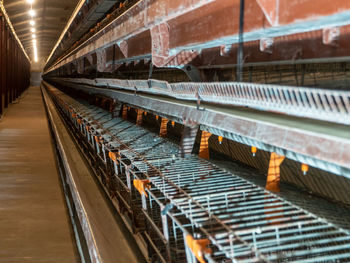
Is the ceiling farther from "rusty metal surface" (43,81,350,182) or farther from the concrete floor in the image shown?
"rusty metal surface" (43,81,350,182)

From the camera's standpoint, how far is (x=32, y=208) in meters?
5.26

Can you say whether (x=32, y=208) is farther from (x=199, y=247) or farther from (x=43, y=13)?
(x=43, y=13)

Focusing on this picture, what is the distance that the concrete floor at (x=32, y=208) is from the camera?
4.09 meters

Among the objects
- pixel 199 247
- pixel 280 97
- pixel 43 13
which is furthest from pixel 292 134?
pixel 43 13

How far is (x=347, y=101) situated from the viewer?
1.46 metres

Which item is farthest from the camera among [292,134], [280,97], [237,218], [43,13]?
[43,13]

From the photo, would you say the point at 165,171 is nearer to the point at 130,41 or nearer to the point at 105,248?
the point at 105,248

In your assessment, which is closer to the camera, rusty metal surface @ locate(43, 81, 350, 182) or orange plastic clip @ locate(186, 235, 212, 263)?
rusty metal surface @ locate(43, 81, 350, 182)

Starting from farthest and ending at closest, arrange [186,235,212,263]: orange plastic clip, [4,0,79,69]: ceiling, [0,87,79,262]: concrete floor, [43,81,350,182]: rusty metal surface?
[4,0,79,69]: ceiling, [0,87,79,262]: concrete floor, [186,235,212,263]: orange plastic clip, [43,81,350,182]: rusty metal surface

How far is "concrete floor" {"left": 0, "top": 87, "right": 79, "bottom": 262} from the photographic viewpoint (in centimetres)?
409

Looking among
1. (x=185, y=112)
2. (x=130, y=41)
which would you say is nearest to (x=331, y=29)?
(x=185, y=112)

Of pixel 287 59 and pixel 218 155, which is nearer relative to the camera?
pixel 287 59

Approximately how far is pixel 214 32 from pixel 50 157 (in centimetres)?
613

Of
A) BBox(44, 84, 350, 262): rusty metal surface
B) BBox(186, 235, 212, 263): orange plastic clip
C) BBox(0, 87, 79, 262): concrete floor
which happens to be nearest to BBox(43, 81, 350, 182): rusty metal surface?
BBox(44, 84, 350, 262): rusty metal surface
